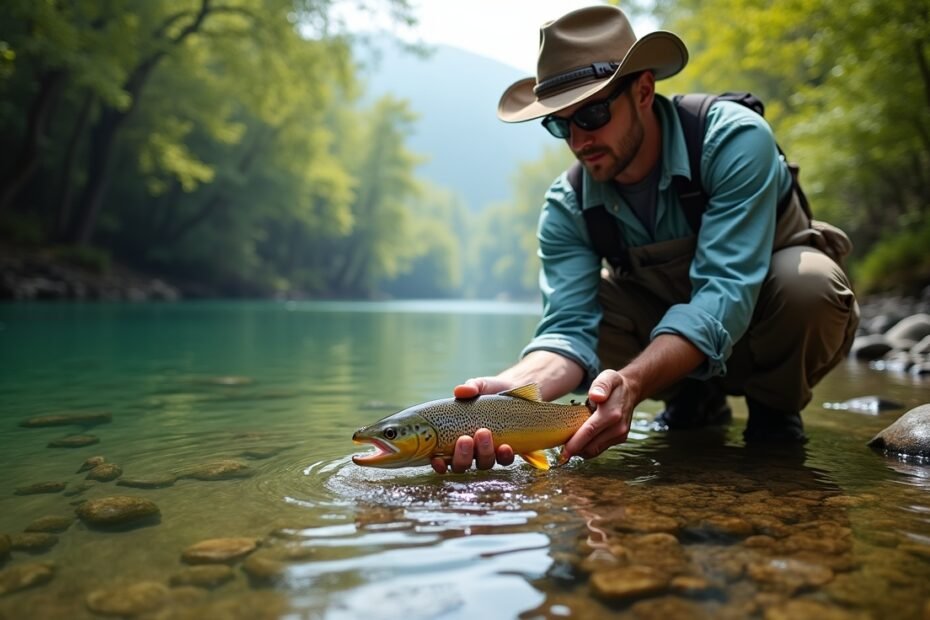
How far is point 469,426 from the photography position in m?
2.57

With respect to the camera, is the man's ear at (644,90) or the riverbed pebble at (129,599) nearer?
the riverbed pebble at (129,599)

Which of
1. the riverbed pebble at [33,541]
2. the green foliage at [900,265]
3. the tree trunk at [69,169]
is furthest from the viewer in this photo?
the tree trunk at [69,169]

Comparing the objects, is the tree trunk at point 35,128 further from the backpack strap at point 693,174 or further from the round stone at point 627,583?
the round stone at point 627,583

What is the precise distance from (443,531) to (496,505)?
0.31m

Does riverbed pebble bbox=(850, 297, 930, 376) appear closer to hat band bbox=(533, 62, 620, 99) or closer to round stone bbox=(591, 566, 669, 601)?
hat band bbox=(533, 62, 620, 99)

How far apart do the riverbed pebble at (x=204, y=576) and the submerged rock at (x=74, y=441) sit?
193cm

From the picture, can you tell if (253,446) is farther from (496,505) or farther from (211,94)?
(211,94)

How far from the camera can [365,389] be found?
5691mm

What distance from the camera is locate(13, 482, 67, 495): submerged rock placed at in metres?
2.50

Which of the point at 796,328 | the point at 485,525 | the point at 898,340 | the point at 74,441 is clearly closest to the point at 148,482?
the point at 74,441

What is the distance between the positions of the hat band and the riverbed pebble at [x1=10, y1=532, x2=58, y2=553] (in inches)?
100

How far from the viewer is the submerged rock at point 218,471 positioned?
107 inches

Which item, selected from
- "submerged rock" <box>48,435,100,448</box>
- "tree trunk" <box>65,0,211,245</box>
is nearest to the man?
"submerged rock" <box>48,435,100,448</box>

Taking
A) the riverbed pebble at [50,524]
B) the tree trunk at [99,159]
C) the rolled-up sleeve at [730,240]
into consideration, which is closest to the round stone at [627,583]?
the rolled-up sleeve at [730,240]
